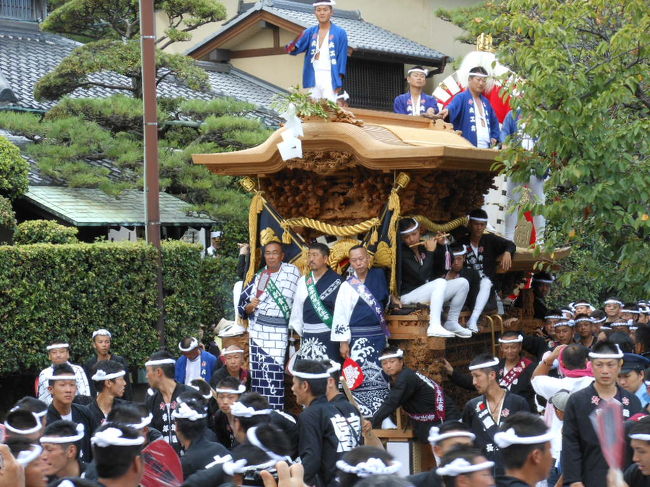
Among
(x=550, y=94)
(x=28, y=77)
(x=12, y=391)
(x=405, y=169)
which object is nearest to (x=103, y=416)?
(x=405, y=169)

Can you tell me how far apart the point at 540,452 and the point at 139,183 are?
11.8 meters

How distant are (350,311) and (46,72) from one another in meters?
11.1

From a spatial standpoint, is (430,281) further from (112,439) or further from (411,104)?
(112,439)

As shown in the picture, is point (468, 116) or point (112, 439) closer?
point (112, 439)

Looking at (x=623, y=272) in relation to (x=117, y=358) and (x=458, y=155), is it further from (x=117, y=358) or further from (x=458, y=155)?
(x=117, y=358)

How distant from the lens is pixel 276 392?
34.7 feet

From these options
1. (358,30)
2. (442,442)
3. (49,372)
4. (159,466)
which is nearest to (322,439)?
(442,442)

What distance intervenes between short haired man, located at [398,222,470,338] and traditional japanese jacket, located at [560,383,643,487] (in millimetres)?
3069

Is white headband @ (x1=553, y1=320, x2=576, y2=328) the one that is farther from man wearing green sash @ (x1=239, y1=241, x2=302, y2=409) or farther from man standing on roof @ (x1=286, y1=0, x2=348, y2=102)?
man standing on roof @ (x1=286, y1=0, x2=348, y2=102)

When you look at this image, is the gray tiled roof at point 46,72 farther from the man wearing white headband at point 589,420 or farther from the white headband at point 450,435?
the white headband at point 450,435

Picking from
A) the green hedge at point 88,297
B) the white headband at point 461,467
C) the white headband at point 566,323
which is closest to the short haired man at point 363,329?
the white headband at point 566,323

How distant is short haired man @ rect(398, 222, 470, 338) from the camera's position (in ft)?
33.2

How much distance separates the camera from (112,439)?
486 centimetres

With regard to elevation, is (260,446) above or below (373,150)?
below
